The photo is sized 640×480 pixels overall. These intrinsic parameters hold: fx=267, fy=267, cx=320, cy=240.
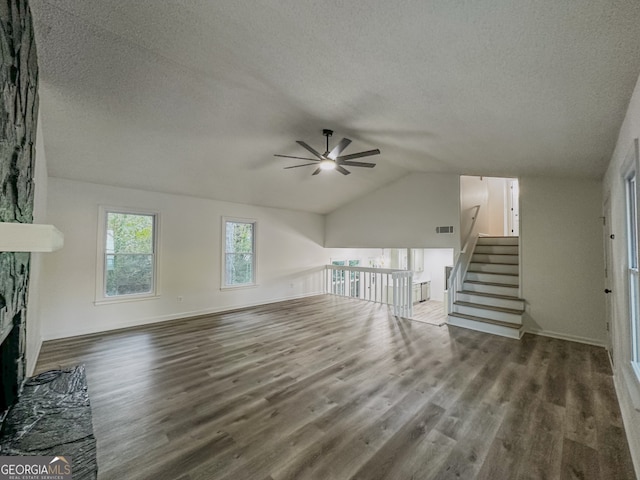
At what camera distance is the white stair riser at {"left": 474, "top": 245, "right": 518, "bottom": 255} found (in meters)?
5.57

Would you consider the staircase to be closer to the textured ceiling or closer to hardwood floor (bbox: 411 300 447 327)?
hardwood floor (bbox: 411 300 447 327)

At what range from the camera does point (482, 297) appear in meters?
4.96

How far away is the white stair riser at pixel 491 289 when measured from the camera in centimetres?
Answer: 482

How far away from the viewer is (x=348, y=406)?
2.44m

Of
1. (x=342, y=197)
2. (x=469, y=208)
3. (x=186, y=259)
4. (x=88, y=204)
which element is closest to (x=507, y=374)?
(x=469, y=208)

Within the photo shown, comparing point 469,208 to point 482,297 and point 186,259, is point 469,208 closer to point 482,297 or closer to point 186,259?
point 482,297

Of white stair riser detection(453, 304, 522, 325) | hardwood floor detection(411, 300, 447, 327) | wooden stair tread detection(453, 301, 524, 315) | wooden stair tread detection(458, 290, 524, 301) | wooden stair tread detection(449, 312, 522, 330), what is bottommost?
hardwood floor detection(411, 300, 447, 327)

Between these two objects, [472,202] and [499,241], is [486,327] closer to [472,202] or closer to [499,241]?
[499,241]

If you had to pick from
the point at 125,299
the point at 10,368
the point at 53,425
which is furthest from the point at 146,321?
the point at 53,425

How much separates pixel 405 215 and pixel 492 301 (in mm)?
2463

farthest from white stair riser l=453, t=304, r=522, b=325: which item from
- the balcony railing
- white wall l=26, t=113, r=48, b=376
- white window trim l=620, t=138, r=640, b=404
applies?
white wall l=26, t=113, r=48, b=376

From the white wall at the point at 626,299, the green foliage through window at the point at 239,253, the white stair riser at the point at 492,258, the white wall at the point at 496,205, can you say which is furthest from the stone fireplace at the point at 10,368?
the white wall at the point at 496,205

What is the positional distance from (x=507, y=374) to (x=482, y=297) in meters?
2.15

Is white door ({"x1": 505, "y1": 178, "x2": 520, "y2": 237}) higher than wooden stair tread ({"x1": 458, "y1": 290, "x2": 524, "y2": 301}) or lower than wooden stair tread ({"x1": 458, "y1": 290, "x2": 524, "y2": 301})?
higher
